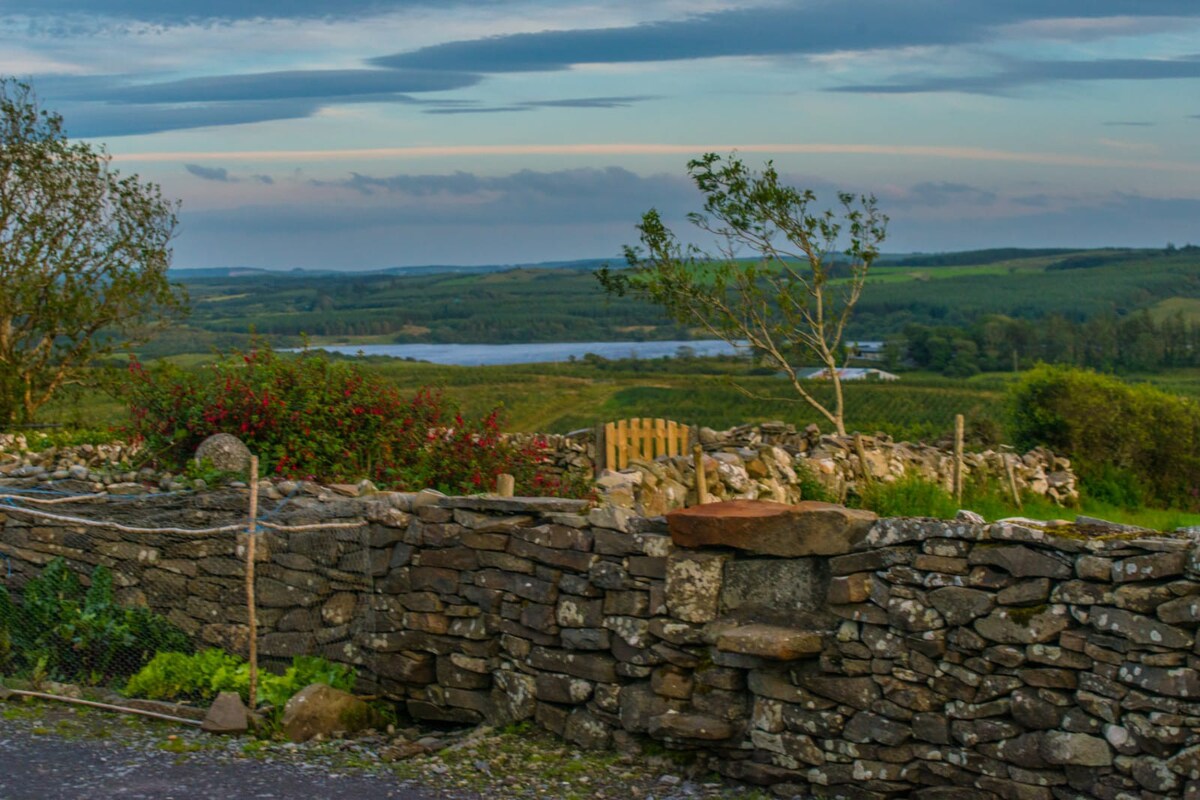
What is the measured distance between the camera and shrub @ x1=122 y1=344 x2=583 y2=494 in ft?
39.1

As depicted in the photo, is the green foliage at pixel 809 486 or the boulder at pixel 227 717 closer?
the boulder at pixel 227 717

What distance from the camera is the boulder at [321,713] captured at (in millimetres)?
8930

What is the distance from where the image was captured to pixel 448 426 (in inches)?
518

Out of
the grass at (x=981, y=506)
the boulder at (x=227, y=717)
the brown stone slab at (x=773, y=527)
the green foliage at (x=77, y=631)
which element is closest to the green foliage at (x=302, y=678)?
the boulder at (x=227, y=717)

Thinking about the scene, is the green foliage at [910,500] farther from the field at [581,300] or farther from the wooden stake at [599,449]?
the field at [581,300]

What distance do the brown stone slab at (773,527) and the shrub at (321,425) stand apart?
13.8 feet

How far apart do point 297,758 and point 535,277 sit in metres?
124

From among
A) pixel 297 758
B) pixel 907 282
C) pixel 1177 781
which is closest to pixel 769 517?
pixel 1177 781

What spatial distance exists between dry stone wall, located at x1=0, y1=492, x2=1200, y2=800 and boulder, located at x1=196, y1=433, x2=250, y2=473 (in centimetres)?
66

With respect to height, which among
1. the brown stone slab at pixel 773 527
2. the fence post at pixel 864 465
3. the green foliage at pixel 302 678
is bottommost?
the green foliage at pixel 302 678

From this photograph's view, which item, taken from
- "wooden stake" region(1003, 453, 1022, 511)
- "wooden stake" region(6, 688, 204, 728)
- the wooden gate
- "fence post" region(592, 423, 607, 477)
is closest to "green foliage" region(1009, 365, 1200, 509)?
"wooden stake" region(1003, 453, 1022, 511)

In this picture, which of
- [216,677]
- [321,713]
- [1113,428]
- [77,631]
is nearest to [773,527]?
[321,713]

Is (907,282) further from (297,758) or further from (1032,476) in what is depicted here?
(297,758)

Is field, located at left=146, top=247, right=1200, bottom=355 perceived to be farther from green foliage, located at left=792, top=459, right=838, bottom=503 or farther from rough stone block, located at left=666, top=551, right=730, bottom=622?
rough stone block, located at left=666, top=551, right=730, bottom=622
